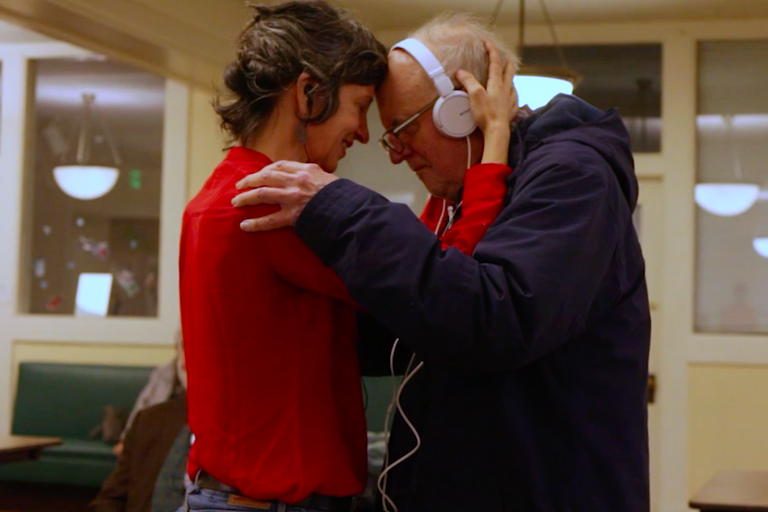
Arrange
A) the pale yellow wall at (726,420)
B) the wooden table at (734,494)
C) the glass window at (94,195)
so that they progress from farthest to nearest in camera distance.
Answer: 1. the glass window at (94,195)
2. the pale yellow wall at (726,420)
3. the wooden table at (734,494)

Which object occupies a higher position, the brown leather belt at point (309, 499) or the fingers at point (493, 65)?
the fingers at point (493, 65)

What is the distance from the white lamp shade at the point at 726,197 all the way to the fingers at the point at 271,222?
4.88 meters

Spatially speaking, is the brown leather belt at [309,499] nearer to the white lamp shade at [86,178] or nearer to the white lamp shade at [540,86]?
the white lamp shade at [540,86]

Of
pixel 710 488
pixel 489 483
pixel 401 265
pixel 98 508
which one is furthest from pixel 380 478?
pixel 98 508

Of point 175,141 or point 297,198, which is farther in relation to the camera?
point 175,141

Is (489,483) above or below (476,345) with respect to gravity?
below

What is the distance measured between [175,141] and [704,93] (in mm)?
3247

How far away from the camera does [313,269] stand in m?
1.37

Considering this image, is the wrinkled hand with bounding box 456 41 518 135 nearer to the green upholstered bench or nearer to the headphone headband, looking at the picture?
the headphone headband

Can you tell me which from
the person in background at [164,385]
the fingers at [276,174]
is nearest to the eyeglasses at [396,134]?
the fingers at [276,174]

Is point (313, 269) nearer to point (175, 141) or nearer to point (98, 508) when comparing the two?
point (98, 508)

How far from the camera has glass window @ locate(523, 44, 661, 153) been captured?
591cm

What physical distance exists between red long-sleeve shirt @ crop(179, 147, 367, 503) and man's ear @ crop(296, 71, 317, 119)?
0.55 ft

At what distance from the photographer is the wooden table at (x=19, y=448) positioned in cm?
429
